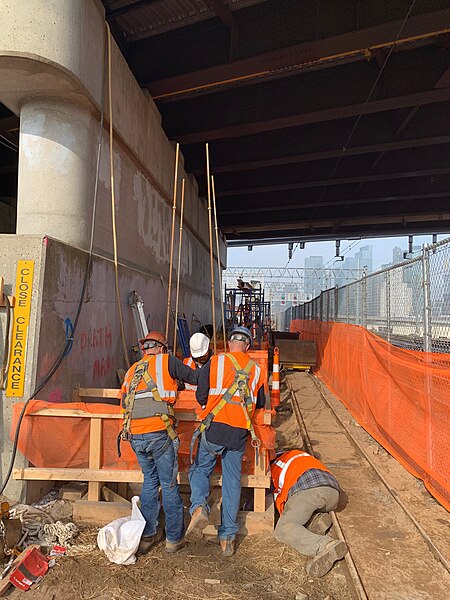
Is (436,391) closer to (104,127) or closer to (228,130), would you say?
(104,127)

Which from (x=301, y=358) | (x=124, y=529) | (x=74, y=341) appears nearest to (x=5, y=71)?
(x=74, y=341)

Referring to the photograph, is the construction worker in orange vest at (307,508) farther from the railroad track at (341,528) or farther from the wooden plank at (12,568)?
the wooden plank at (12,568)

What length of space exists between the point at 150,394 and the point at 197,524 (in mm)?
1373

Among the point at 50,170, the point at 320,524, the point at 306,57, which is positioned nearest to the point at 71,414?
the point at 320,524

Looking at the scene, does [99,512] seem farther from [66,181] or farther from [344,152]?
[344,152]

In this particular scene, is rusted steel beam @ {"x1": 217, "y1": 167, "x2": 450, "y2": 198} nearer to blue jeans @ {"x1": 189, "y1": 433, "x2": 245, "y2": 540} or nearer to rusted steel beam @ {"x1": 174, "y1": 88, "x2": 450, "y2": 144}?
rusted steel beam @ {"x1": 174, "y1": 88, "x2": 450, "y2": 144}

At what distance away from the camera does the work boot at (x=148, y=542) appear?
164 inches

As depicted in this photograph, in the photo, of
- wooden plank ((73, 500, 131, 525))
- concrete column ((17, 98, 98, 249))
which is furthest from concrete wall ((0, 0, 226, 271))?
wooden plank ((73, 500, 131, 525))

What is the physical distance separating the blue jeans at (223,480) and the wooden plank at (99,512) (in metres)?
0.80

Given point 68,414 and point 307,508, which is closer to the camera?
point 307,508

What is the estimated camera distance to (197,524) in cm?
436

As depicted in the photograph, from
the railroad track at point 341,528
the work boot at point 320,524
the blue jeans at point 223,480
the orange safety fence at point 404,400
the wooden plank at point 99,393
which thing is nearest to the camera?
the railroad track at point 341,528

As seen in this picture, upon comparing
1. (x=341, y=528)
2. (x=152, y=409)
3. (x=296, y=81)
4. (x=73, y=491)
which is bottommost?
(x=341, y=528)

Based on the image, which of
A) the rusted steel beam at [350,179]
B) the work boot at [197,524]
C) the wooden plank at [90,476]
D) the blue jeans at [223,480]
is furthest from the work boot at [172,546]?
the rusted steel beam at [350,179]
